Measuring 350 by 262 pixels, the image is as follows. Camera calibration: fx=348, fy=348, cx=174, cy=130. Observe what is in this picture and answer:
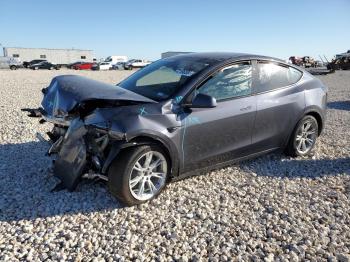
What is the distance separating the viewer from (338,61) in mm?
34812

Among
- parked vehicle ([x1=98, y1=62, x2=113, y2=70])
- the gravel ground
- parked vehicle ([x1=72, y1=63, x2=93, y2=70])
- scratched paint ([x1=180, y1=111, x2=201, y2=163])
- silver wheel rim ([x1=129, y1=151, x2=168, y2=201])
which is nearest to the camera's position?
the gravel ground

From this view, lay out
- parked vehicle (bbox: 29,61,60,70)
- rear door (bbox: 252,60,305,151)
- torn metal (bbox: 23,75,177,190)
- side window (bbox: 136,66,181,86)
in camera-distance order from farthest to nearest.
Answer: parked vehicle (bbox: 29,61,60,70)
rear door (bbox: 252,60,305,151)
side window (bbox: 136,66,181,86)
torn metal (bbox: 23,75,177,190)

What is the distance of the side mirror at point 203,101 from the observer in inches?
154

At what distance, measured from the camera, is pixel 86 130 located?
3709mm

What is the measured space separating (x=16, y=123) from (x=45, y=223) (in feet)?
15.8

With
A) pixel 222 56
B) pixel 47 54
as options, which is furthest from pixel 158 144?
pixel 47 54

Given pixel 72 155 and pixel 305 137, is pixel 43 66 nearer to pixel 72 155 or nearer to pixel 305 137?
pixel 305 137

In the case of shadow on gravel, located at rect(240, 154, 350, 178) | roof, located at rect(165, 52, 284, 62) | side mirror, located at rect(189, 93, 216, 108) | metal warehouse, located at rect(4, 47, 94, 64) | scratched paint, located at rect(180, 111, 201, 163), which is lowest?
shadow on gravel, located at rect(240, 154, 350, 178)

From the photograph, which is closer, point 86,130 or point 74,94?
point 86,130

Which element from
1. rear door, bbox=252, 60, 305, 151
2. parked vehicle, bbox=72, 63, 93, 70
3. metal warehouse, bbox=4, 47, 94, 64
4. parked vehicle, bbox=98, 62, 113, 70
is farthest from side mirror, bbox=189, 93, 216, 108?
metal warehouse, bbox=4, 47, 94, 64

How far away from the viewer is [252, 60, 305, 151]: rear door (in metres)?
4.77

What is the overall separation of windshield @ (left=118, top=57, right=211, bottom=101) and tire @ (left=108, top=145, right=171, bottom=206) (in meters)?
0.70

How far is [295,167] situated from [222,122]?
5.35 ft

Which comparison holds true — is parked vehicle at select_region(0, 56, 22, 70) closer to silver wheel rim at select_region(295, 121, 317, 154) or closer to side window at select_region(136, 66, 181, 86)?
side window at select_region(136, 66, 181, 86)
